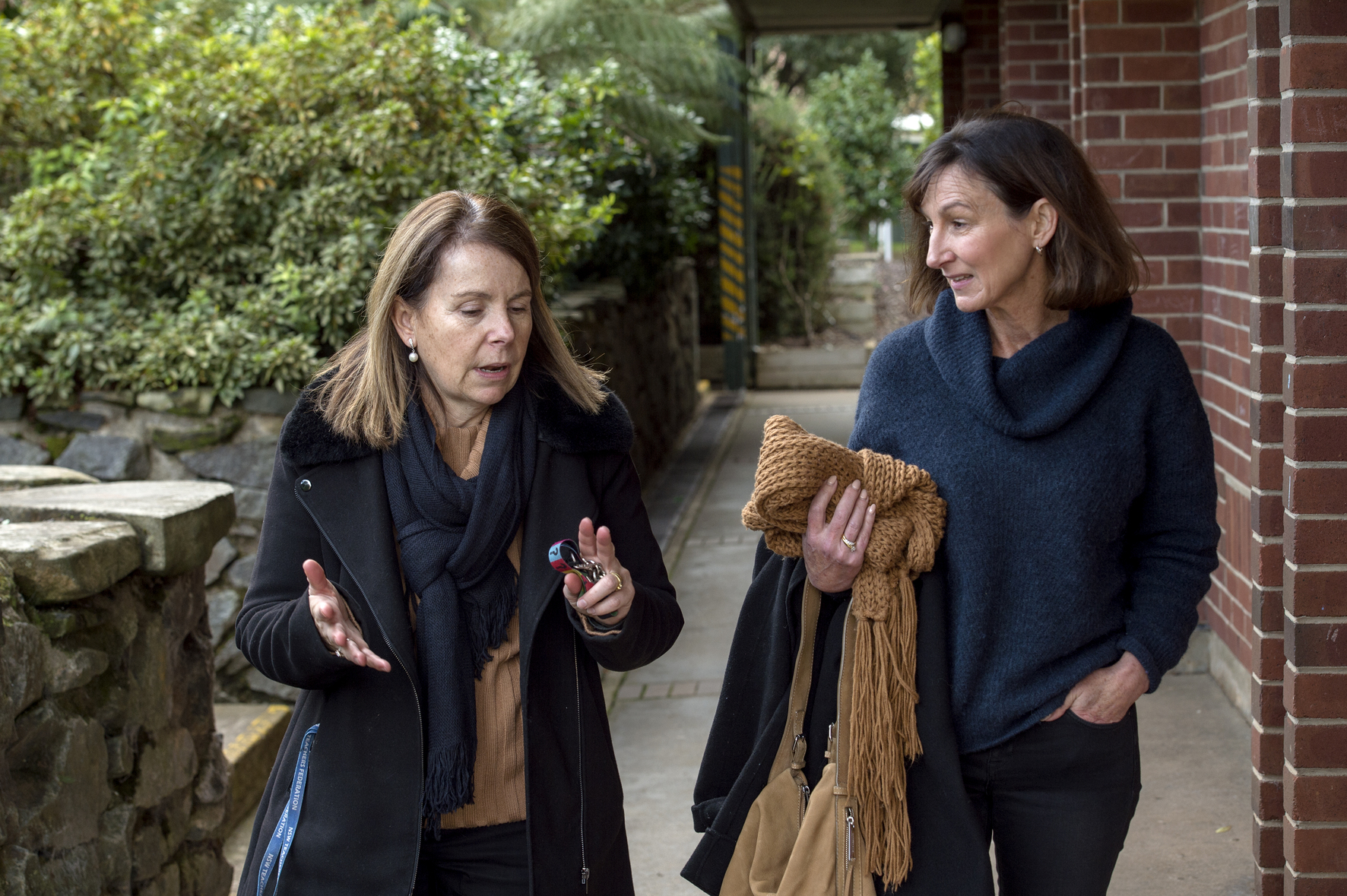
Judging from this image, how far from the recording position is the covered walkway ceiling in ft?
34.1

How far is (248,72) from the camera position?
525 cm

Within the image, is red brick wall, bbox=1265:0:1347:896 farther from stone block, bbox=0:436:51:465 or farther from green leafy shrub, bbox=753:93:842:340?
green leafy shrub, bbox=753:93:842:340

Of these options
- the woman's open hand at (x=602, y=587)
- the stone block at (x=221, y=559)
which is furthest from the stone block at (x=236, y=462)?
the woman's open hand at (x=602, y=587)

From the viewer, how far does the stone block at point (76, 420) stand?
16.7 ft

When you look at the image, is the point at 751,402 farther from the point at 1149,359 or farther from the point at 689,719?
A: the point at 1149,359

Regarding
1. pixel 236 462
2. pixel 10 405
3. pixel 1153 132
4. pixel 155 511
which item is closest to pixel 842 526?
pixel 155 511

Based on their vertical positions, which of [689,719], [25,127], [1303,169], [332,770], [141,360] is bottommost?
[689,719]

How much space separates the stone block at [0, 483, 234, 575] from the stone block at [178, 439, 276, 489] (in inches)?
59.7

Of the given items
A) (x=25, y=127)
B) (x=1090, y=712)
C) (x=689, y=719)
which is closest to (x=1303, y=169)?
(x=1090, y=712)

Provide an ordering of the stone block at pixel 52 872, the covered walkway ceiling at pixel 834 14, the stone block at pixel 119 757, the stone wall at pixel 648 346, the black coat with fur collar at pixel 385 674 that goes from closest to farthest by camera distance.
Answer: the black coat with fur collar at pixel 385 674
the stone block at pixel 52 872
the stone block at pixel 119 757
the stone wall at pixel 648 346
the covered walkway ceiling at pixel 834 14

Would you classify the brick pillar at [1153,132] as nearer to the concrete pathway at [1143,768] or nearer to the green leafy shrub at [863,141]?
the concrete pathway at [1143,768]

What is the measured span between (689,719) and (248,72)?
10.0 feet

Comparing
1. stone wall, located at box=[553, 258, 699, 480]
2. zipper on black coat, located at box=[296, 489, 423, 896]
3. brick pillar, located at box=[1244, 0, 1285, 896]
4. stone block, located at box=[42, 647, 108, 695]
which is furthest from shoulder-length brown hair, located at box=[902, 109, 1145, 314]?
stone wall, located at box=[553, 258, 699, 480]

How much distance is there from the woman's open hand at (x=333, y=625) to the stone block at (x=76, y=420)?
140 inches
